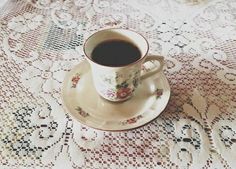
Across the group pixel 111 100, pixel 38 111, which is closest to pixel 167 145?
pixel 111 100

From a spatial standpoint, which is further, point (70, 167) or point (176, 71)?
point (176, 71)

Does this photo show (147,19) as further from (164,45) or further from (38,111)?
(38,111)

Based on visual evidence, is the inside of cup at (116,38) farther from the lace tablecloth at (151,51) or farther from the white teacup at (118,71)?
the lace tablecloth at (151,51)

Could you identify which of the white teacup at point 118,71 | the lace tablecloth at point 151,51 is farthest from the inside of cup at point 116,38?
the lace tablecloth at point 151,51


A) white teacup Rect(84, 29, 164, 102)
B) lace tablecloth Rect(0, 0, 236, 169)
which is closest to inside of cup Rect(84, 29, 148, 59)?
white teacup Rect(84, 29, 164, 102)

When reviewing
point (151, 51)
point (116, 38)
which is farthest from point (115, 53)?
point (151, 51)

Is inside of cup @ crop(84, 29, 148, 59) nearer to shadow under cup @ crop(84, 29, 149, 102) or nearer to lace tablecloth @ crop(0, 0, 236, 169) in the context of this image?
shadow under cup @ crop(84, 29, 149, 102)
